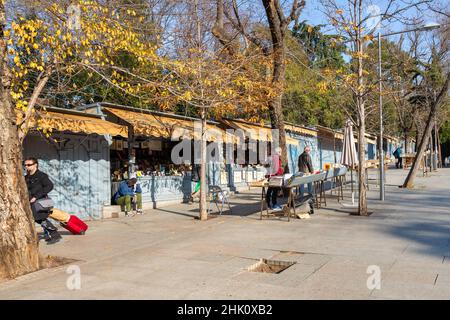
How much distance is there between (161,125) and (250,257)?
6.66 metres

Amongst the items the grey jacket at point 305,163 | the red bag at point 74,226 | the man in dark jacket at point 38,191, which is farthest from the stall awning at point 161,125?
the man in dark jacket at point 38,191

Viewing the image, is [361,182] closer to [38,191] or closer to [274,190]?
[274,190]

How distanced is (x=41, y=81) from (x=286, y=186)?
225 inches

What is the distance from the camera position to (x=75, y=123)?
10.1 meters

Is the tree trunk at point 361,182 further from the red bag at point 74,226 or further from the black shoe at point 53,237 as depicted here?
the black shoe at point 53,237

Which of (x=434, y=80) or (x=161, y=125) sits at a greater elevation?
(x=434, y=80)

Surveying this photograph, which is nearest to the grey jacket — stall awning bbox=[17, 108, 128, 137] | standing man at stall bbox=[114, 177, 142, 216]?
standing man at stall bbox=[114, 177, 142, 216]

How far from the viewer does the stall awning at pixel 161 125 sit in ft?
39.5

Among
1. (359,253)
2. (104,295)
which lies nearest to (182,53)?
(359,253)

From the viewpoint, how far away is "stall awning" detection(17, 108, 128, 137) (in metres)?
9.27

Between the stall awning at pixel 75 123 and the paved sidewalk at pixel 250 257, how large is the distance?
2.23 metres

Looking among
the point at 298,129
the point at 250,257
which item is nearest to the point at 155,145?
the point at 250,257

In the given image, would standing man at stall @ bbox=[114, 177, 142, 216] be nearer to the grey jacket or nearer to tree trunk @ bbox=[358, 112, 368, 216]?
the grey jacket

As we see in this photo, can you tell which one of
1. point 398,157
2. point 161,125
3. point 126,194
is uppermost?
point 161,125
